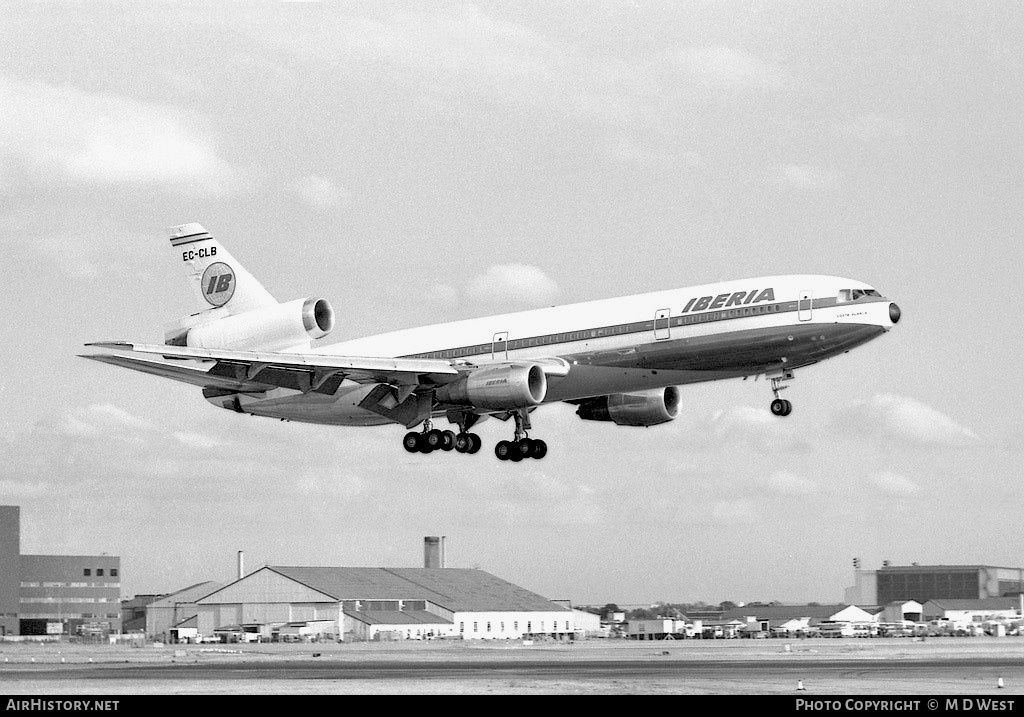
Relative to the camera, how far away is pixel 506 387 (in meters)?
55.6

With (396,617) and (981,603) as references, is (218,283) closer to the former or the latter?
(396,617)

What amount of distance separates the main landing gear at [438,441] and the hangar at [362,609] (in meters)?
45.2

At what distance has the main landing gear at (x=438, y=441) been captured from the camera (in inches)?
2421

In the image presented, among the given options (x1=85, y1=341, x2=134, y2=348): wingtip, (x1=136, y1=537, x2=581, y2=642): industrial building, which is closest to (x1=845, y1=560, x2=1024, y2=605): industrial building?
(x1=136, y1=537, x2=581, y2=642): industrial building

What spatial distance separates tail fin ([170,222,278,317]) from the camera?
66875mm

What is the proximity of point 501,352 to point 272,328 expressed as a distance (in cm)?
1108

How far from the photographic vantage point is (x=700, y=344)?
53.0 meters

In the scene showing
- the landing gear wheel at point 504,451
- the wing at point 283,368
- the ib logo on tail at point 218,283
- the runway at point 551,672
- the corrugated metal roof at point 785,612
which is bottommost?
the corrugated metal roof at point 785,612

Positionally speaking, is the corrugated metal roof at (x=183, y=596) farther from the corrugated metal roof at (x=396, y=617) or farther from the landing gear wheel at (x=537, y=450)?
the landing gear wheel at (x=537, y=450)

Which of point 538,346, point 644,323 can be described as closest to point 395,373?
point 538,346

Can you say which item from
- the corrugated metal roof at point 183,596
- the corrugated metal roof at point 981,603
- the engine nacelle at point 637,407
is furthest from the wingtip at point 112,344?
the corrugated metal roof at point 981,603

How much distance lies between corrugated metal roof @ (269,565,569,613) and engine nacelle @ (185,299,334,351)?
52323 mm

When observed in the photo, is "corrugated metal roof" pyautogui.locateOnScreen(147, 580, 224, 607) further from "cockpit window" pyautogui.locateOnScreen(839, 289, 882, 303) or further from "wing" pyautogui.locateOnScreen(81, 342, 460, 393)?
"cockpit window" pyautogui.locateOnScreen(839, 289, 882, 303)

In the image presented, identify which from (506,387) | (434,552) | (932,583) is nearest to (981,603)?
(932,583)
